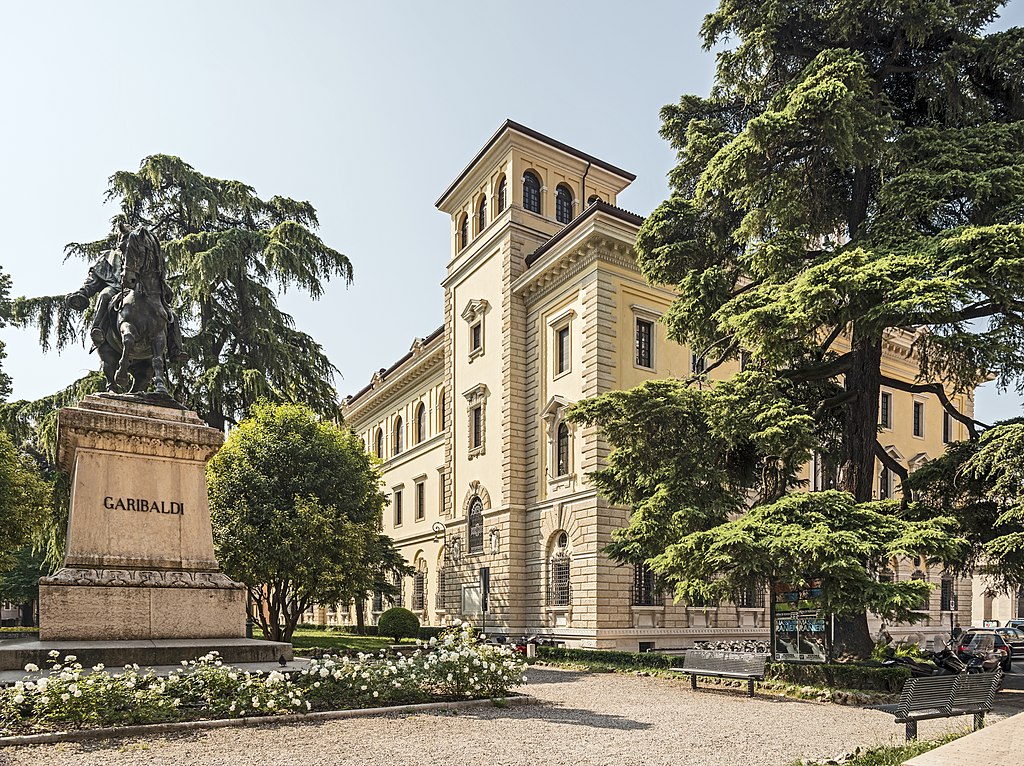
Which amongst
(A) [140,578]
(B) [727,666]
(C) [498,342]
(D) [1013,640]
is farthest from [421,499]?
(A) [140,578]

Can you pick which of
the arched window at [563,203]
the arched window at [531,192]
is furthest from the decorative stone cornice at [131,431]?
the arched window at [563,203]

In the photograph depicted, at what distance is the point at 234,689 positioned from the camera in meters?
10.6

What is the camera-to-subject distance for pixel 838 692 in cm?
1556

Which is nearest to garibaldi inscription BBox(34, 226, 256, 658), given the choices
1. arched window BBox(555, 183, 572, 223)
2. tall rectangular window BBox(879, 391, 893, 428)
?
arched window BBox(555, 183, 572, 223)

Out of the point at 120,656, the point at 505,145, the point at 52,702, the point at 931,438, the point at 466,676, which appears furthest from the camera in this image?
the point at 931,438

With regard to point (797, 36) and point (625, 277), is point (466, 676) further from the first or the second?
point (625, 277)

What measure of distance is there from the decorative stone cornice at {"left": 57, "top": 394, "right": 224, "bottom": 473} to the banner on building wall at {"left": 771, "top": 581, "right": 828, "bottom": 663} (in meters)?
11.4

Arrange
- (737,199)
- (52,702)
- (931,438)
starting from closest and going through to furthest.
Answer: (52,702), (737,199), (931,438)

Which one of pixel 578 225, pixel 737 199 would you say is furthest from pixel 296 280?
pixel 737 199

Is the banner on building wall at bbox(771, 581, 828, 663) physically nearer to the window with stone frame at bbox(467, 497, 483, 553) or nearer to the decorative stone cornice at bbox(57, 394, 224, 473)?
the decorative stone cornice at bbox(57, 394, 224, 473)

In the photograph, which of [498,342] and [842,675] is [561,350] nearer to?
[498,342]

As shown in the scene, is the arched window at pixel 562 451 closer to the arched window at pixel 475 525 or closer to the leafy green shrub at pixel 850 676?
the arched window at pixel 475 525

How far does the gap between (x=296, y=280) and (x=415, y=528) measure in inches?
787

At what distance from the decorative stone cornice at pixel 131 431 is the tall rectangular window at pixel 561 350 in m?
20.2
